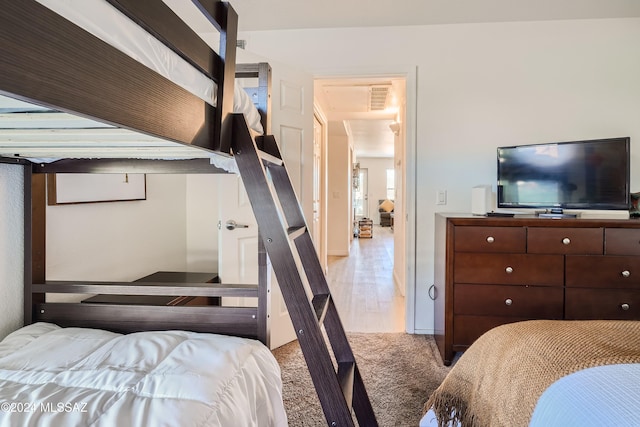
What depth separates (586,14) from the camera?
2359 millimetres

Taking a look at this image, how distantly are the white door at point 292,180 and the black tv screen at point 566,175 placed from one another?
145 cm

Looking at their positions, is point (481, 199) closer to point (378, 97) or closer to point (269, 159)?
point (269, 159)

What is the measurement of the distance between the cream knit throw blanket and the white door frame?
1.38 meters

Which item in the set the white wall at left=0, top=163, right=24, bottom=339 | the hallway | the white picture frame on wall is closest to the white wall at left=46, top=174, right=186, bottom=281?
the white picture frame on wall

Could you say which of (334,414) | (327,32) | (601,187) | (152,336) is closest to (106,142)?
(152,336)

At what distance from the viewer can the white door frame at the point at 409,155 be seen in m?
2.58

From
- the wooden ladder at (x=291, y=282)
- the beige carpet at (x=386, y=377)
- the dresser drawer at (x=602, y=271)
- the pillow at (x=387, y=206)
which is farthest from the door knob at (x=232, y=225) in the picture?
the pillow at (x=387, y=206)

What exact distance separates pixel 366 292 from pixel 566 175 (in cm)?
229

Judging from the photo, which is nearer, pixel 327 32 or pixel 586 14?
pixel 586 14

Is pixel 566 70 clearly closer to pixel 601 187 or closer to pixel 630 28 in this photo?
pixel 630 28

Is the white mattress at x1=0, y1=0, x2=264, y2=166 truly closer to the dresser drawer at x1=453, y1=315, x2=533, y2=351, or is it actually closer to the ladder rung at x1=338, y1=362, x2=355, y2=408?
the ladder rung at x1=338, y1=362, x2=355, y2=408

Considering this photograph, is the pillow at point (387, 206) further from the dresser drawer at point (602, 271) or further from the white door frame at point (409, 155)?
the dresser drawer at point (602, 271)

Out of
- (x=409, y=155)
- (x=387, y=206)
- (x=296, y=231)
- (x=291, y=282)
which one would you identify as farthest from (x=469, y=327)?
(x=387, y=206)

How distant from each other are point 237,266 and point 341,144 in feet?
14.7
